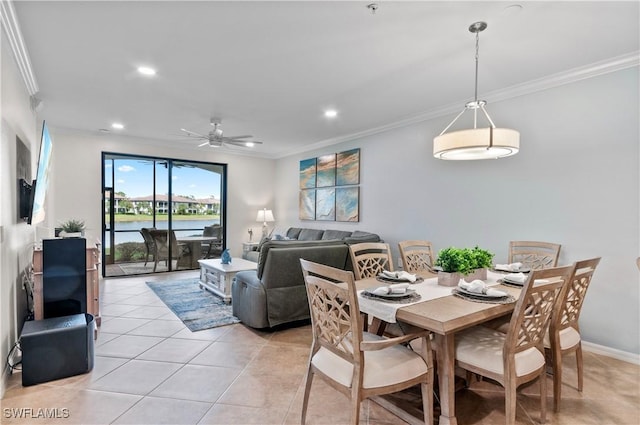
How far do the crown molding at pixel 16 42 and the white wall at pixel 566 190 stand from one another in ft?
13.7

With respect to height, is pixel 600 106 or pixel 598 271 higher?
pixel 600 106

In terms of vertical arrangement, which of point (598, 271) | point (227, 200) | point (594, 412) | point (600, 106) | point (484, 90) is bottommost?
point (594, 412)

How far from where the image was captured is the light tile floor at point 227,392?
206cm

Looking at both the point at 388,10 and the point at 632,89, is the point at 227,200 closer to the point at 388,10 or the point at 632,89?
the point at 388,10

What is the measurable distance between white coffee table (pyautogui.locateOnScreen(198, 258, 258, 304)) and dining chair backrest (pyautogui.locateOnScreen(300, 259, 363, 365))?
2798 millimetres

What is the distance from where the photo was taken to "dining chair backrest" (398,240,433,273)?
10.5 feet

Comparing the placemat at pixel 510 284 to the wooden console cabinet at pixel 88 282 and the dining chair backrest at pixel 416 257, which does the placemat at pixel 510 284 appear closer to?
the dining chair backrest at pixel 416 257

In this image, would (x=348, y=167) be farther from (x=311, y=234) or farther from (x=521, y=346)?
(x=521, y=346)

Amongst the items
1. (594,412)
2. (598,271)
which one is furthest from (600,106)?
(594,412)

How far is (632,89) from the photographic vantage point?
9.26ft

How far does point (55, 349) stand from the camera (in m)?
2.43

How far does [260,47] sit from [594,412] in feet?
11.6

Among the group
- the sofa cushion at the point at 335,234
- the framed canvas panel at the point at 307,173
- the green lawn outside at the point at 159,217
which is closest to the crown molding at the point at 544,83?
the sofa cushion at the point at 335,234

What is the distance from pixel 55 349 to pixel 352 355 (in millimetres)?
2254
